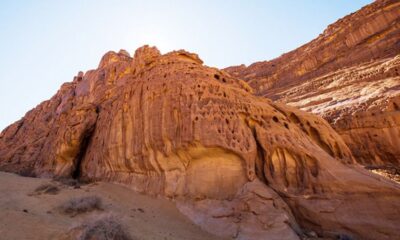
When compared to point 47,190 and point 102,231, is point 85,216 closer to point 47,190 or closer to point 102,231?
point 102,231

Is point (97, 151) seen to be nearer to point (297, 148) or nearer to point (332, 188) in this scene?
point (297, 148)

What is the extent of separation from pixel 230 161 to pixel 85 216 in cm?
493

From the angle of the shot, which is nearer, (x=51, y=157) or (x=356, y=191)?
(x=356, y=191)

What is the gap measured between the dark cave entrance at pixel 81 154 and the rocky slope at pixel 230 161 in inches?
69.1

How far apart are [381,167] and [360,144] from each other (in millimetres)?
2803

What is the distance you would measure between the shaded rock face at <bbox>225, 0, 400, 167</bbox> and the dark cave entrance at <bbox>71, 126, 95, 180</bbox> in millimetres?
19008

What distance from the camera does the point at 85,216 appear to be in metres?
6.62

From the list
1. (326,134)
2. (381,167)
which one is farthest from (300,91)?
(326,134)

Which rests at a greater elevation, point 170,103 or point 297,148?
point 170,103

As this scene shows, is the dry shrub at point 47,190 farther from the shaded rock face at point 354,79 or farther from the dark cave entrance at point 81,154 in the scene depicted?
the shaded rock face at point 354,79

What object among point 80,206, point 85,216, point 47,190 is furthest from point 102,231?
point 47,190

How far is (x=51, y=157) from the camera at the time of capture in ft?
58.0

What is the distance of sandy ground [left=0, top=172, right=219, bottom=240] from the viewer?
5035 mm

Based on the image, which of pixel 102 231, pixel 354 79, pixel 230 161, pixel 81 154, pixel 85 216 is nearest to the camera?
pixel 102 231
